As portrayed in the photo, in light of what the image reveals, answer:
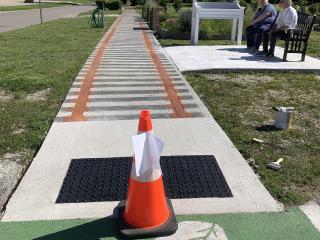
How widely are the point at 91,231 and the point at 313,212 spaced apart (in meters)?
1.68

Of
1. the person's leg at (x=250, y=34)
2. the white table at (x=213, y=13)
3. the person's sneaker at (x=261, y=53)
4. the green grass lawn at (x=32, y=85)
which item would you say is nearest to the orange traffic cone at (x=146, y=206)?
the green grass lawn at (x=32, y=85)

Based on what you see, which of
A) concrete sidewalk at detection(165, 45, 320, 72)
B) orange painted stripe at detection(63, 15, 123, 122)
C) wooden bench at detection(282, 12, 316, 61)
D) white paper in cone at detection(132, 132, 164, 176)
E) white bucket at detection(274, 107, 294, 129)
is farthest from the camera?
wooden bench at detection(282, 12, 316, 61)

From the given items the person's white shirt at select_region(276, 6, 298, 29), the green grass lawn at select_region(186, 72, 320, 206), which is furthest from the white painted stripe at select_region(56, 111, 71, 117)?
the person's white shirt at select_region(276, 6, 298, 29)

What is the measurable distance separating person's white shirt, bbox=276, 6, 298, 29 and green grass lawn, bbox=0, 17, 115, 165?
14.9ft

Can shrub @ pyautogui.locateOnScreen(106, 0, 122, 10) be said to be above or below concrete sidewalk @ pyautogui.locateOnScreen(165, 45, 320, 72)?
below

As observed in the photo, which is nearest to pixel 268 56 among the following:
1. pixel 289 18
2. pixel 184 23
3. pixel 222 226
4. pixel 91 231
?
pixel 289 18

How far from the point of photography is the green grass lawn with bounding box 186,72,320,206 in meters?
3.88

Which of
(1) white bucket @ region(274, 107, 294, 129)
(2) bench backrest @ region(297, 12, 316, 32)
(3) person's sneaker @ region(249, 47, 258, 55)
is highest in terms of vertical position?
(2) bench backrest @ region(297, 12, 316, 32)

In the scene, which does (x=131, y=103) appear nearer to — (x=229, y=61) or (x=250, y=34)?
(x=229, y=61)

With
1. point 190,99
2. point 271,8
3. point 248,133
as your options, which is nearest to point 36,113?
point 190,99

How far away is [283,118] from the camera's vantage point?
5172 mm

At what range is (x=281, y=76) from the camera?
823 centimetres

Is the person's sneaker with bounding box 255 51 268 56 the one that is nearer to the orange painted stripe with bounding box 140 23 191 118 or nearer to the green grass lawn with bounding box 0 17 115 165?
the orange painted stripe with bounding box 140 23 191 118

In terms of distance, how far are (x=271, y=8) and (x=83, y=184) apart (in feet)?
27.4
